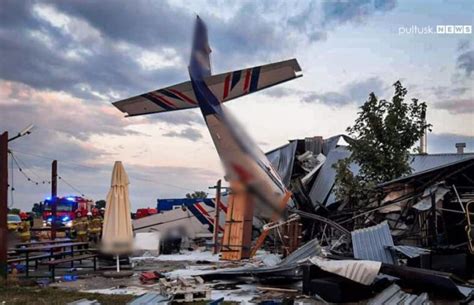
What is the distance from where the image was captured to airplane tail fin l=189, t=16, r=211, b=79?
12.4 metres

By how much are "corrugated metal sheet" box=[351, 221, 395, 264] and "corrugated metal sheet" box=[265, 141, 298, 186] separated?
11.3 m

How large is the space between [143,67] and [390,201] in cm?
795

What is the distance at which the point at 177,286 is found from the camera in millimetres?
7367

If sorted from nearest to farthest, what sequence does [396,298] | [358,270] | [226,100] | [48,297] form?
[396,298] → [358,270] → [48,297] → [226,100]

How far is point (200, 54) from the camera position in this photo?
13250 millimetres

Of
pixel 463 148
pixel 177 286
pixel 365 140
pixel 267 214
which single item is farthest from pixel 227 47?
pixel 463 148

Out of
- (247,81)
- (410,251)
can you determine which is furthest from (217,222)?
(410,251)

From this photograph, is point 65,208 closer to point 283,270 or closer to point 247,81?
point 247,81

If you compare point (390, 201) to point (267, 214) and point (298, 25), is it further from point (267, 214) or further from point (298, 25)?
point (298, 25)

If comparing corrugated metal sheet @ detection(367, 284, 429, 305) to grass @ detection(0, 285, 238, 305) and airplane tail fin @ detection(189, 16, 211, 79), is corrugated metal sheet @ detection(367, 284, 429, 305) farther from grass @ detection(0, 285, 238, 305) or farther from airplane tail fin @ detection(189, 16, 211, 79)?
airplane tail fin @ detection(189, 16, 211, 79)

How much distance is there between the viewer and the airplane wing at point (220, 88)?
1065cm

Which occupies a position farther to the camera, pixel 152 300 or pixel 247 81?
pixel 247 81

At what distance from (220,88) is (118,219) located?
13.6 feet

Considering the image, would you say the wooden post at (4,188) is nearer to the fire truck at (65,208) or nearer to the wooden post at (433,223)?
the wooden post at (433,223)
